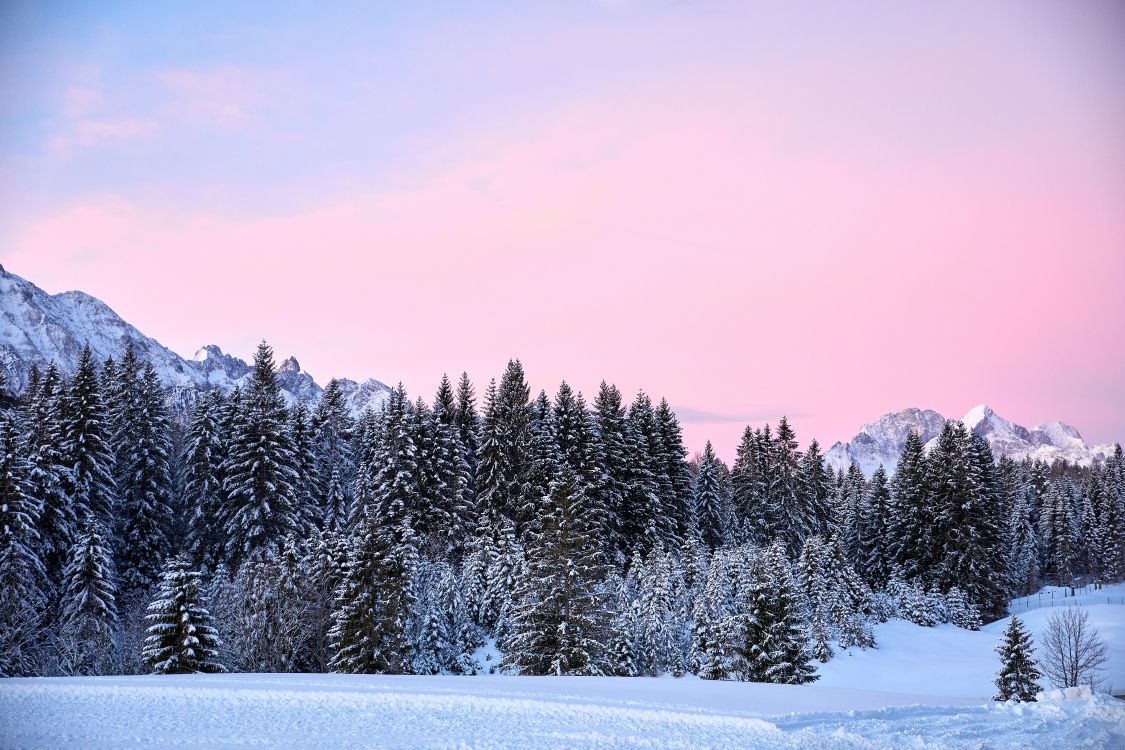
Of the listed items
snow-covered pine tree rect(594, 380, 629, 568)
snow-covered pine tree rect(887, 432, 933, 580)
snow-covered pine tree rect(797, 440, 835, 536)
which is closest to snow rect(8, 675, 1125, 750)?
snow-covered pine tree rect(594, 380, 629, 568)

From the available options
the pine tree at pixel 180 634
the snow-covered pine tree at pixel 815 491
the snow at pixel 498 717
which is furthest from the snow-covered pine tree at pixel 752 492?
the snow at pixel 498 717

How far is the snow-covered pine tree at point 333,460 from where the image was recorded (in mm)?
58500

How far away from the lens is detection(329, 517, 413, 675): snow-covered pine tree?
1195 inches

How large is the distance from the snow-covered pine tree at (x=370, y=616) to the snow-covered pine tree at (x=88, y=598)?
11.9m

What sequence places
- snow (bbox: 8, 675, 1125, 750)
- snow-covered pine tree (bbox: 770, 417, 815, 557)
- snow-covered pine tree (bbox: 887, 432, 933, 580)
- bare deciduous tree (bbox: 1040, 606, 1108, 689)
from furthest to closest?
1. snow-covered pine tree (bbox: 887, 432, 933, 580)
2. snow-covered pine tree (bbox: 770, 417, 815, 557)
3. bare deciduous tree (bbox: 1040, 606, 1108, 689)
4. snow (bbox: 8, 675, 1125, 750)

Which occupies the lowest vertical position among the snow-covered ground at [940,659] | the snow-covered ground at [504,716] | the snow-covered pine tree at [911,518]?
the snow-covered ground at [940,659]

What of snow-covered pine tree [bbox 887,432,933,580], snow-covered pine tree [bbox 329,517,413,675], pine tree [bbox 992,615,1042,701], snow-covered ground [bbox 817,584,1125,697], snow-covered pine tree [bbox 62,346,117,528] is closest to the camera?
pine tree [bbox 992,615,1042,701]

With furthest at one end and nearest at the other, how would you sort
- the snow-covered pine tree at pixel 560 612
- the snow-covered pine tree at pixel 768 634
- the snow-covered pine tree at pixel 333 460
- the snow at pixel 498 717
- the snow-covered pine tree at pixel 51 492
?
the snow-covered pine tree at pixel 333 460 → the snow-covered pine tree at pixel 51 492 → the snow-covered pine tree at pixel 768 634 → the snow-covered pine tree at pixel 560 612 → the snow at pixel 498 717

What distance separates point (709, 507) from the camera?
6844cm

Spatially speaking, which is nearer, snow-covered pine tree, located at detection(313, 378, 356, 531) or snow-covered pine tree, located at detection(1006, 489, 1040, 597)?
snow-covered pine tree, located at detection(313, 378, 356, 531)

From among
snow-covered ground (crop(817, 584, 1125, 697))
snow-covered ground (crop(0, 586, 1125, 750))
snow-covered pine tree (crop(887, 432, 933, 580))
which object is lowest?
snow-covered ground (crop(817, 584, 1125, 697))

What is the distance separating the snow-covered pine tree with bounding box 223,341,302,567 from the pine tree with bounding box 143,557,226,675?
732 inches

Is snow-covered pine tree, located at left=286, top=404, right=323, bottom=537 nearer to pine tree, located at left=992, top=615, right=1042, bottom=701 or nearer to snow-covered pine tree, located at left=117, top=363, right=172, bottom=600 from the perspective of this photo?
snow-covered pine tree, located at left=117, top=363, right=172, bottom=600

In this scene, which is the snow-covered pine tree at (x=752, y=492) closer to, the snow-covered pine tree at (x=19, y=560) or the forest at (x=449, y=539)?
the forest at (x=449, y=539)
